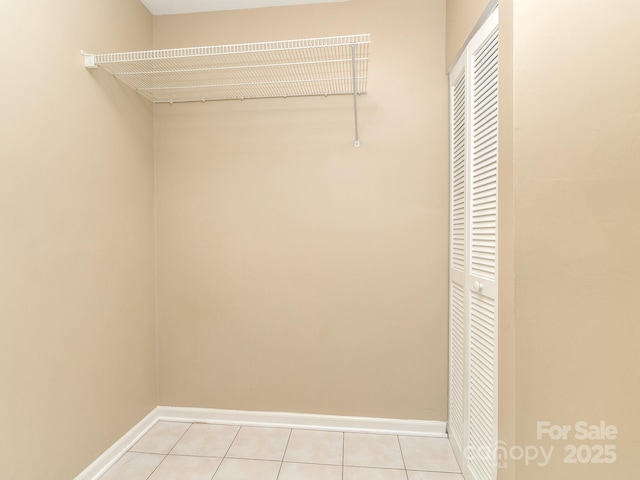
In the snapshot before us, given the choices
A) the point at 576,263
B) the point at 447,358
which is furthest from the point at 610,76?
the point at 447,358

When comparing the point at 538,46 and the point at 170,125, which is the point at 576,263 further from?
the point at 170,125

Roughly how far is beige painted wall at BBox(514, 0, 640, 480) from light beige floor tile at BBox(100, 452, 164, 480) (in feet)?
5.47

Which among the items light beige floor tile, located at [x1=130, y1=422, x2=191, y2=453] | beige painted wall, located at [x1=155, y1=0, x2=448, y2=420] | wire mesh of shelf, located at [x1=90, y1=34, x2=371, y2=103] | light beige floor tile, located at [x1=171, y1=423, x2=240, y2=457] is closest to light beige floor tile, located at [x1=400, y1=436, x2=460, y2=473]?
beige painted wall, located at [x1=155, y1=0, x2=448, y2=420]

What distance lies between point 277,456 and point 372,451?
513mm

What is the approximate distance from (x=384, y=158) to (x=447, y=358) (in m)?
1.23

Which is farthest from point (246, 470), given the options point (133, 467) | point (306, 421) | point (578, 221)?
point (578, 221)

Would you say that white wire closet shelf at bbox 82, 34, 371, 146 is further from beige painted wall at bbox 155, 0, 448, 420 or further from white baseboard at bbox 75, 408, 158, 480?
white baseboard at bbox 75, 408, 158, 480

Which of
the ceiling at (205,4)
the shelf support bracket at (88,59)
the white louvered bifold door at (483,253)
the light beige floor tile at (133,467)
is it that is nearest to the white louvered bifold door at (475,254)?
the white louvered bifold door at (483,253)

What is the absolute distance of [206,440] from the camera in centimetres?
184

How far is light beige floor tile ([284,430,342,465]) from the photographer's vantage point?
1677mm

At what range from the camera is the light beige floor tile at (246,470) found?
5.10 feet

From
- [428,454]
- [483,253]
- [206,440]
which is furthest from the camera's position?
[206,440]

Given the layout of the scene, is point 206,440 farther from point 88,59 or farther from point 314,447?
point 88,59

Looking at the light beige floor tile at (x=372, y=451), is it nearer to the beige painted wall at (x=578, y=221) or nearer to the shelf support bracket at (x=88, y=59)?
the beige painted wall at (x=578, y=221)
